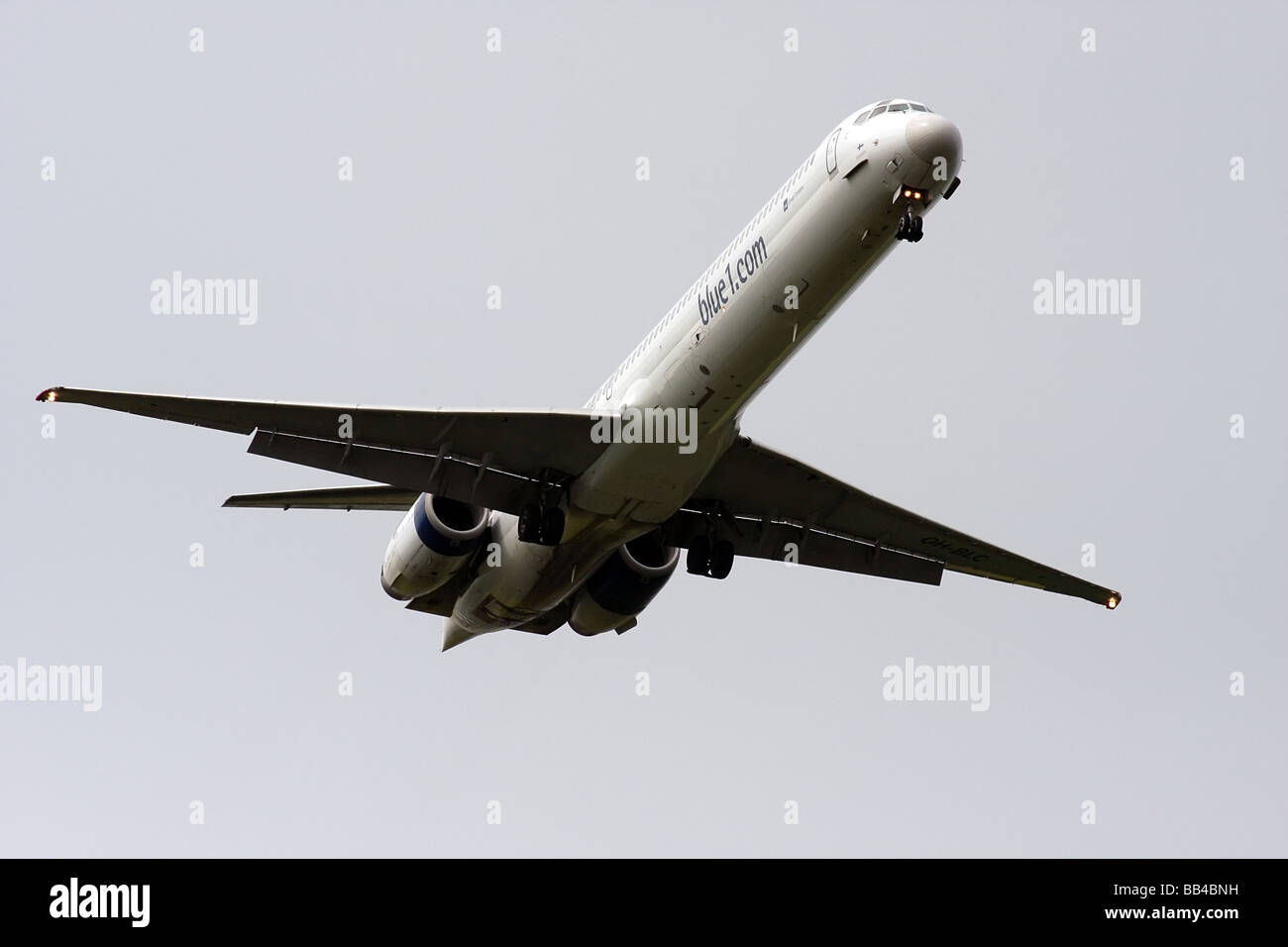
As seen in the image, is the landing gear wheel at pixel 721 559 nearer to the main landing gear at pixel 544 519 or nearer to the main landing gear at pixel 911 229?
the main landing gear at pixel 544 519

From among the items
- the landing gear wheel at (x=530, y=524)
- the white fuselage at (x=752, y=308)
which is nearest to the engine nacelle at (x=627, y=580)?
the white fuselage at (x=752, y=308)

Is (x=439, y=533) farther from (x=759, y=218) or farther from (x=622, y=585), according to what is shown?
(x=759, y=218)

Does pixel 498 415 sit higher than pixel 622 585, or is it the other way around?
pixel 498 415

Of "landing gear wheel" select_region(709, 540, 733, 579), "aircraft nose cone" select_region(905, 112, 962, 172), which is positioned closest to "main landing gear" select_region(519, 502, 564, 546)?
"landing gear wheel" select_region(709, 540, 733, 579)

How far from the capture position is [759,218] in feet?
88.6

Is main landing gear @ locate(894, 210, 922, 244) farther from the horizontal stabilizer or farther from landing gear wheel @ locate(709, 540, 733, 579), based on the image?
the horizontal stabilizer

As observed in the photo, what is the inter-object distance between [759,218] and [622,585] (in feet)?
29.8

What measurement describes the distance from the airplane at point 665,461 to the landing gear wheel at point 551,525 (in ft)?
0.09

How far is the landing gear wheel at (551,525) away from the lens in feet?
97.3

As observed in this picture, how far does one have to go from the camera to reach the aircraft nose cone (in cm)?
2469

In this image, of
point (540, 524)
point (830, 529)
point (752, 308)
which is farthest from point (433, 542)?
point (752, 308)

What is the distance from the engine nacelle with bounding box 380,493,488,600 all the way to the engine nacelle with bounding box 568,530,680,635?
8.64 feet
